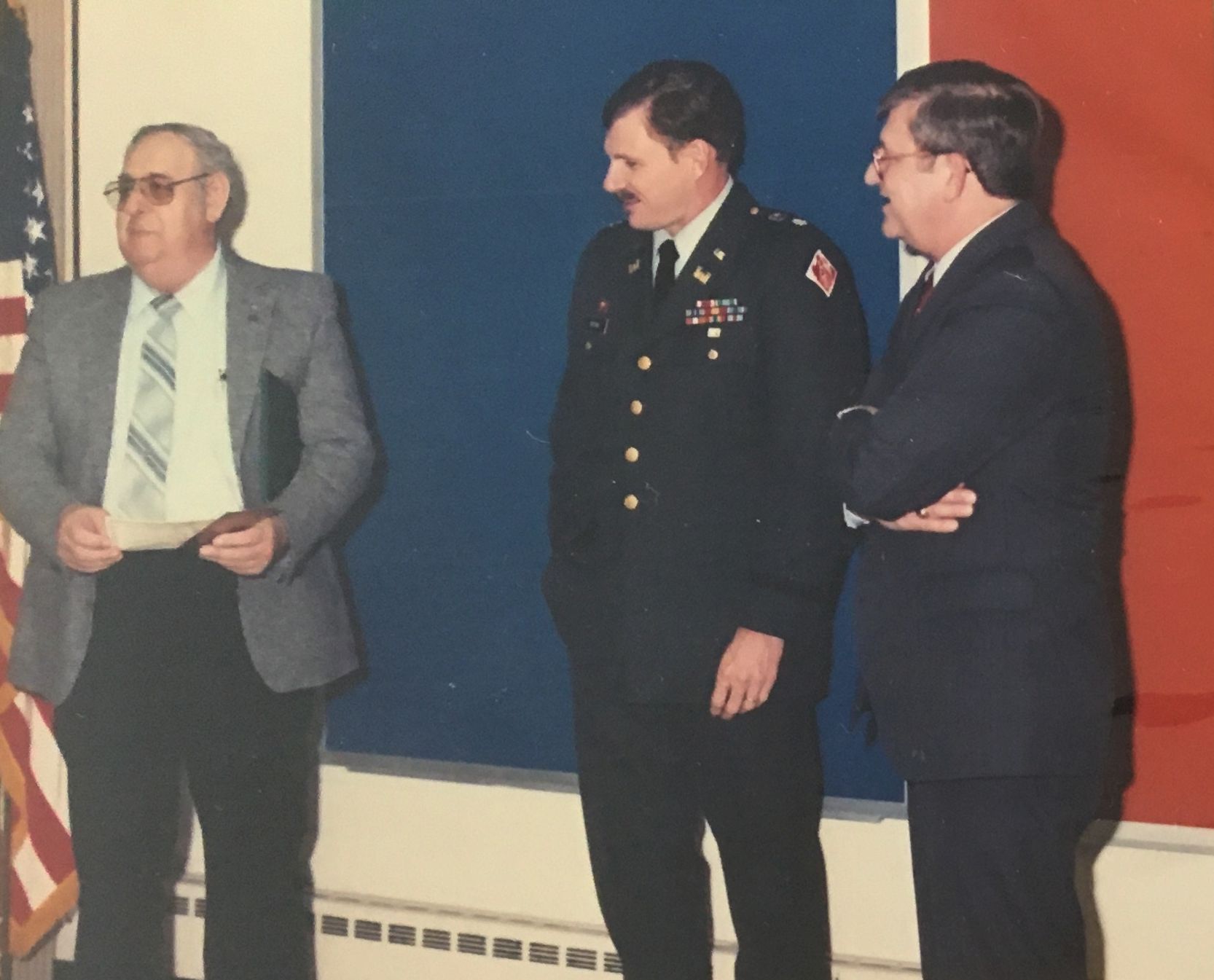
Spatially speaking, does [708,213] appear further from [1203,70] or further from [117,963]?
[117,963]

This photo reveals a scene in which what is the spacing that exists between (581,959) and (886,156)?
1.48 meters

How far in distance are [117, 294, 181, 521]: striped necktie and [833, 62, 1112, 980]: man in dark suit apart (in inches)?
46.5

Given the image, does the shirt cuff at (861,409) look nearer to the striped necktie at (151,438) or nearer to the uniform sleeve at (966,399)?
the uniform sleeve at (966,399)

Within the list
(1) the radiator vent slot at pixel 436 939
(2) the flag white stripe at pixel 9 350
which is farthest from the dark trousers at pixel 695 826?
(2) the flag white stripe at pixel 9 350

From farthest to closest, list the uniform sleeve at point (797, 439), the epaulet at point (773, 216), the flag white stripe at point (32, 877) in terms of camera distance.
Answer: the flag white stripe at point (32, 877), the epaulet at point (773, 216), the uniform sleeve at point (797, 439)

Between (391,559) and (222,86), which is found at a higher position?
(222,86)

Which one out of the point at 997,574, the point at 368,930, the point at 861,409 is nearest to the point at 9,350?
the point at 368,930

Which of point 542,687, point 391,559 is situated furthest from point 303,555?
point 542,687

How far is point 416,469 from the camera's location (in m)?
2.52

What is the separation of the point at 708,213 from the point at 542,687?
2.99ft

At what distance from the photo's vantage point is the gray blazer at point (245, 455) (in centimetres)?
223

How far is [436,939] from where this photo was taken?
252 cm

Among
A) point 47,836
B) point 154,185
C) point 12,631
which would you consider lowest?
point 47,836

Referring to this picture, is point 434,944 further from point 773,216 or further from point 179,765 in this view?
point 773,216
